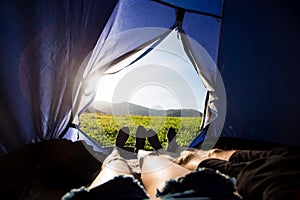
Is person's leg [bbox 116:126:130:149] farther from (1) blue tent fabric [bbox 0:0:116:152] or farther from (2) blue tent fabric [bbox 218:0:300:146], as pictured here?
(2) blue tent fabric [bbox 218:0:300:146]

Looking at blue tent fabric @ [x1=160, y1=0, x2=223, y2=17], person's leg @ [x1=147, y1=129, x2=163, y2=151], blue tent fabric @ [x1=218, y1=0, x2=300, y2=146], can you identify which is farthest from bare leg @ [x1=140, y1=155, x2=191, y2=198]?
blue tent fabric @ [x1=160, y1=0, x2=223, y2=17]

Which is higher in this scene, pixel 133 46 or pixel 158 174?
pixel 133 46

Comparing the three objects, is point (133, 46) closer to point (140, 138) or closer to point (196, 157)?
point (140, 138)

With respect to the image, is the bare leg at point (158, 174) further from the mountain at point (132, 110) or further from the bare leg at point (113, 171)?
the mountain at point (132, 110)

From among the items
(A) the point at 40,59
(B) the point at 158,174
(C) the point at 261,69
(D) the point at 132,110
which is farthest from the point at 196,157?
(D) the point at 132,110

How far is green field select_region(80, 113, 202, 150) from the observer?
1.67 m

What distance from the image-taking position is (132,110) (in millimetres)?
2133

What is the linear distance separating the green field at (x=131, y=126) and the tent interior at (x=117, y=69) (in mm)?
100

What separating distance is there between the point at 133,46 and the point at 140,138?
24.4 inches

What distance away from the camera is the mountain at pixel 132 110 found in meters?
1.79

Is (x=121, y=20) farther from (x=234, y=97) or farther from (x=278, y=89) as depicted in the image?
(x=278, y=89)

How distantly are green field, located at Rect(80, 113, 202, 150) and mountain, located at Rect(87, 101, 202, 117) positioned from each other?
0.13 ft

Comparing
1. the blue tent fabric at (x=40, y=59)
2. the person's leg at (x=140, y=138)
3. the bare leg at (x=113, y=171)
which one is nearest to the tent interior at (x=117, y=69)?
the blue tent fabric at (x=40, y=59)

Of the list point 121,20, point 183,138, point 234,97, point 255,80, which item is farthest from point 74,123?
point 255,80
